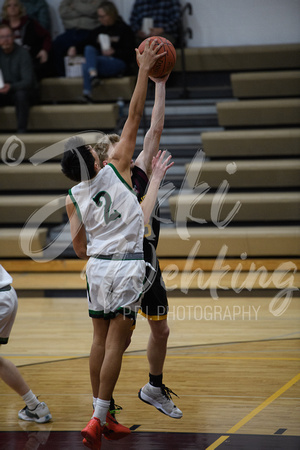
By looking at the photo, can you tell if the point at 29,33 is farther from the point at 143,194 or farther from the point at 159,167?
the point at 159,167

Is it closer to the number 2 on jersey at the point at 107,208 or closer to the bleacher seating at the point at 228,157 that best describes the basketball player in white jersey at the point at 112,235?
the number 2 on jersey at the point at 107,208

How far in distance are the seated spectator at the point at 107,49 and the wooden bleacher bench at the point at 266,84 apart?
144cm

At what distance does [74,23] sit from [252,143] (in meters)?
2.99

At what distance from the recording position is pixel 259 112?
8336mm

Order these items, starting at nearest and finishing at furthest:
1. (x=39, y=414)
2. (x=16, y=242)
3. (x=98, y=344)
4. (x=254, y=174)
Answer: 1. (x=98, y=344)
2. (x=39, y=414)
3. (x=16, y=242)
4. (x=254, y=174)

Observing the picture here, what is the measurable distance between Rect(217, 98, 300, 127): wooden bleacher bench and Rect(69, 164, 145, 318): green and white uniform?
541cm

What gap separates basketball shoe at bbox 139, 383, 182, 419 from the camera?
3762 millimetres

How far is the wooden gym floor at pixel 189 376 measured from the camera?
3525 mm

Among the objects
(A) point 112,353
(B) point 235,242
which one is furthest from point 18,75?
(A) point 112,353

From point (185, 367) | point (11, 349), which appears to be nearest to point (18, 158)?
point (11, 349)

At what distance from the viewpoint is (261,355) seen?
494cm

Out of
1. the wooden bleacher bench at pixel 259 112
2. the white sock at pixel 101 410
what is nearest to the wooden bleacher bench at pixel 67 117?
the wooden bleacher bench at pixel 259 112

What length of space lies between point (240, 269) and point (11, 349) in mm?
2943
